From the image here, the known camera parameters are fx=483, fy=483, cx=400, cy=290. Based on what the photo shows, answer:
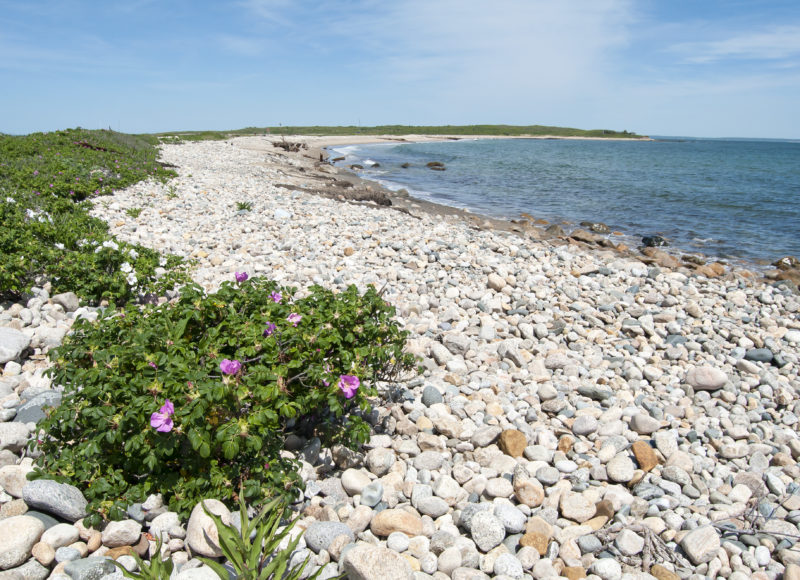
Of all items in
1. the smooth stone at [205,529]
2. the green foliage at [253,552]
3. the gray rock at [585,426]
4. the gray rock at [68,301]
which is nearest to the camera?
the green foliage at [253,552]

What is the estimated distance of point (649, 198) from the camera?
23.4 metres

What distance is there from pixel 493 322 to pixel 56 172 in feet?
37.3

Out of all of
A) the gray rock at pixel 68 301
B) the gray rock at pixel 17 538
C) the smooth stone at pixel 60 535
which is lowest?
the smooth stone at pixel 60 535

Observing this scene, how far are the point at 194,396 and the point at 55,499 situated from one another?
1.02 metres

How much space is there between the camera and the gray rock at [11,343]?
4453 millimetres

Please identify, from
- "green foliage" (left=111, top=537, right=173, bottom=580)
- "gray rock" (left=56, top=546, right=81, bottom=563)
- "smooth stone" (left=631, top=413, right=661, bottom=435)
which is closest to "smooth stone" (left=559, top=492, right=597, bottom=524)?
"smooth stone" (left=631, top=413, right=661, bottom=435)

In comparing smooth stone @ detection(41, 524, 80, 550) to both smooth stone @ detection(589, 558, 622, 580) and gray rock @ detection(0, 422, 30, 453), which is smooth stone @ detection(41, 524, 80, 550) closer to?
gray rock @ detection(0, 422, 30, 453)

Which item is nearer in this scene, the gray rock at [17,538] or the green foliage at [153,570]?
the green foliage at [153,570]

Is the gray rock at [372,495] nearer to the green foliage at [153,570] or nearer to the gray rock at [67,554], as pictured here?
the green foliage at [153,570]

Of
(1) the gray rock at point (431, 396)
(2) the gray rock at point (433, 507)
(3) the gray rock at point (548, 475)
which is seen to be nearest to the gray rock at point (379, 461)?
(2) the gray rock at point (433, 507)

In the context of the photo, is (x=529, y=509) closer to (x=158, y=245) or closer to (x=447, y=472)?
(x=447, y=472)

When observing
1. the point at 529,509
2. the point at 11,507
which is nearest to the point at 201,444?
the point at 11,507

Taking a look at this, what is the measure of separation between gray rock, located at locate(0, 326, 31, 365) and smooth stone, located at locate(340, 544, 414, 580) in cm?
385

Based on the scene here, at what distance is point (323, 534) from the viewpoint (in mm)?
2898
